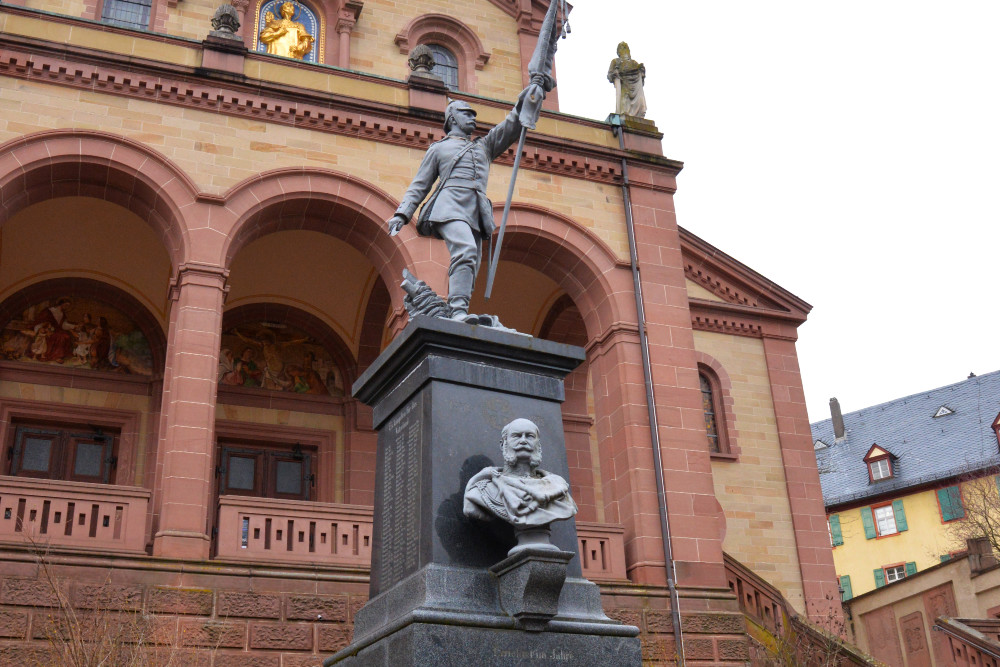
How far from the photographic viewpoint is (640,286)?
54.7 ft

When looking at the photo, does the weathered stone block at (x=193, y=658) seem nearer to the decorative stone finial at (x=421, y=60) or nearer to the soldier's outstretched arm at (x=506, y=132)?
the soldier's outstretched arm at (x=506, y=132)

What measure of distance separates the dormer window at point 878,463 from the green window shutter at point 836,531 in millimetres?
2205

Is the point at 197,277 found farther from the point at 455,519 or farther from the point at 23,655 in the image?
the point at 455,519

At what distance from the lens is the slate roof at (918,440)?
1654 inches

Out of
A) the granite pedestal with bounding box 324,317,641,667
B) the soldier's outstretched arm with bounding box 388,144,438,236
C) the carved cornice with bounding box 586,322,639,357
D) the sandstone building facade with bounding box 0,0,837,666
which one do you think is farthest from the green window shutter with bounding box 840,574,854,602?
the granite pedestal with bounding box 324,317,641,667

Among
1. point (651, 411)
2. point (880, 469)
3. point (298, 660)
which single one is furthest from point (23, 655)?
point (880, 469)

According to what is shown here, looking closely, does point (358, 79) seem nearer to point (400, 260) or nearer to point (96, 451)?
point (400, 260)

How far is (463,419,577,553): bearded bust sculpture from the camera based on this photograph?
6.07m

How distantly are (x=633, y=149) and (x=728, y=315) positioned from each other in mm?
5787

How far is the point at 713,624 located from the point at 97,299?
1172 centimetres

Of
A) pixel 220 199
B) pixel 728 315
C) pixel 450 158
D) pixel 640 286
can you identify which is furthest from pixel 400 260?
pixel 728 315

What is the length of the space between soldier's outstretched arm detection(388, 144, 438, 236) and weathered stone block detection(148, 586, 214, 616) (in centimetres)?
608

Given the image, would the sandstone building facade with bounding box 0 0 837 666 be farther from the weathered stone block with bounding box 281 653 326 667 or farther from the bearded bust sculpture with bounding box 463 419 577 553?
the bearded bust sculpture with bounding box 463 419 577 553

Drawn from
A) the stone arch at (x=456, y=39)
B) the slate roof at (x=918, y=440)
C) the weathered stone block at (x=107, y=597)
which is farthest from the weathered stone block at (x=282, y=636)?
the slate roof at (x=918, y=440)
